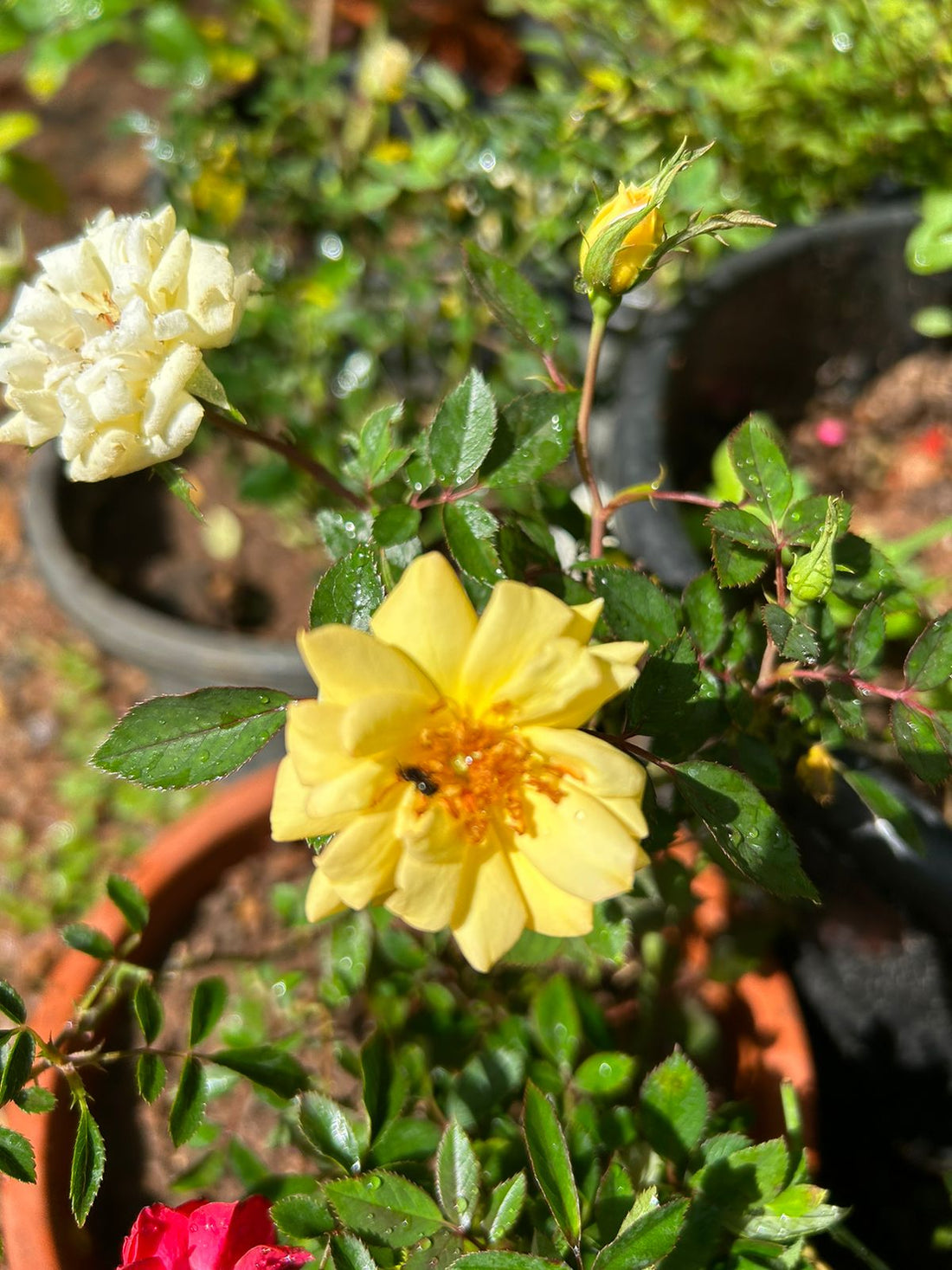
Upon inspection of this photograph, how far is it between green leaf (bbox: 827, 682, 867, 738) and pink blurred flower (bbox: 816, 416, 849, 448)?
0.89 meters

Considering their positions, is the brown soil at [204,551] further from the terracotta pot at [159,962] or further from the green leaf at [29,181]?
the terracotta pot at [159,962]

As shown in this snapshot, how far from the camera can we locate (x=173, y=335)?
553 millimetres

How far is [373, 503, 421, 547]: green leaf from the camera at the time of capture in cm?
58

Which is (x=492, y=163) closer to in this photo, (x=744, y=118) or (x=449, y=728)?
(x=744, y=118)

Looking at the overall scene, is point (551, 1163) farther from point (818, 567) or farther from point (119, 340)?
point (119, 340)

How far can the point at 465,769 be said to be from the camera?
20.0 inches

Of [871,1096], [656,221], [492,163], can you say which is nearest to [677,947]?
[871,1096]

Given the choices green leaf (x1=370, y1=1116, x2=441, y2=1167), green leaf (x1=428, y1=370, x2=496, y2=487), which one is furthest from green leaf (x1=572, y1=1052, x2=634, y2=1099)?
green leaf (x1=428, y1=370, x2=496, y2=487)

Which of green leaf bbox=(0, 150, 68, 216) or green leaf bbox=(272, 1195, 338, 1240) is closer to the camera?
green leaf bbox=(272, 1195, 338, 1240)

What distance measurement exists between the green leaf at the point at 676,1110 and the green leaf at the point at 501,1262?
15 cm

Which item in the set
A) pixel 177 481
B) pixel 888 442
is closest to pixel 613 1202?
pixel 177 481

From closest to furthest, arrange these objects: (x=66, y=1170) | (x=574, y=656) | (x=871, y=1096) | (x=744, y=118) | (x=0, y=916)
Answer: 1. (x=574, y=656)
2. (x=66, y=1170)
3. (x=871, y=1096)
4. (x=744, y=118)
5. (x=0, y=916)

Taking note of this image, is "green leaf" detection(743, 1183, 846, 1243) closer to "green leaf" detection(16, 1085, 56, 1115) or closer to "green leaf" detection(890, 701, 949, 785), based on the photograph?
"green leaf" detection(890, 701, 949, 785)

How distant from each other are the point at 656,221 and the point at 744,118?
80cm
